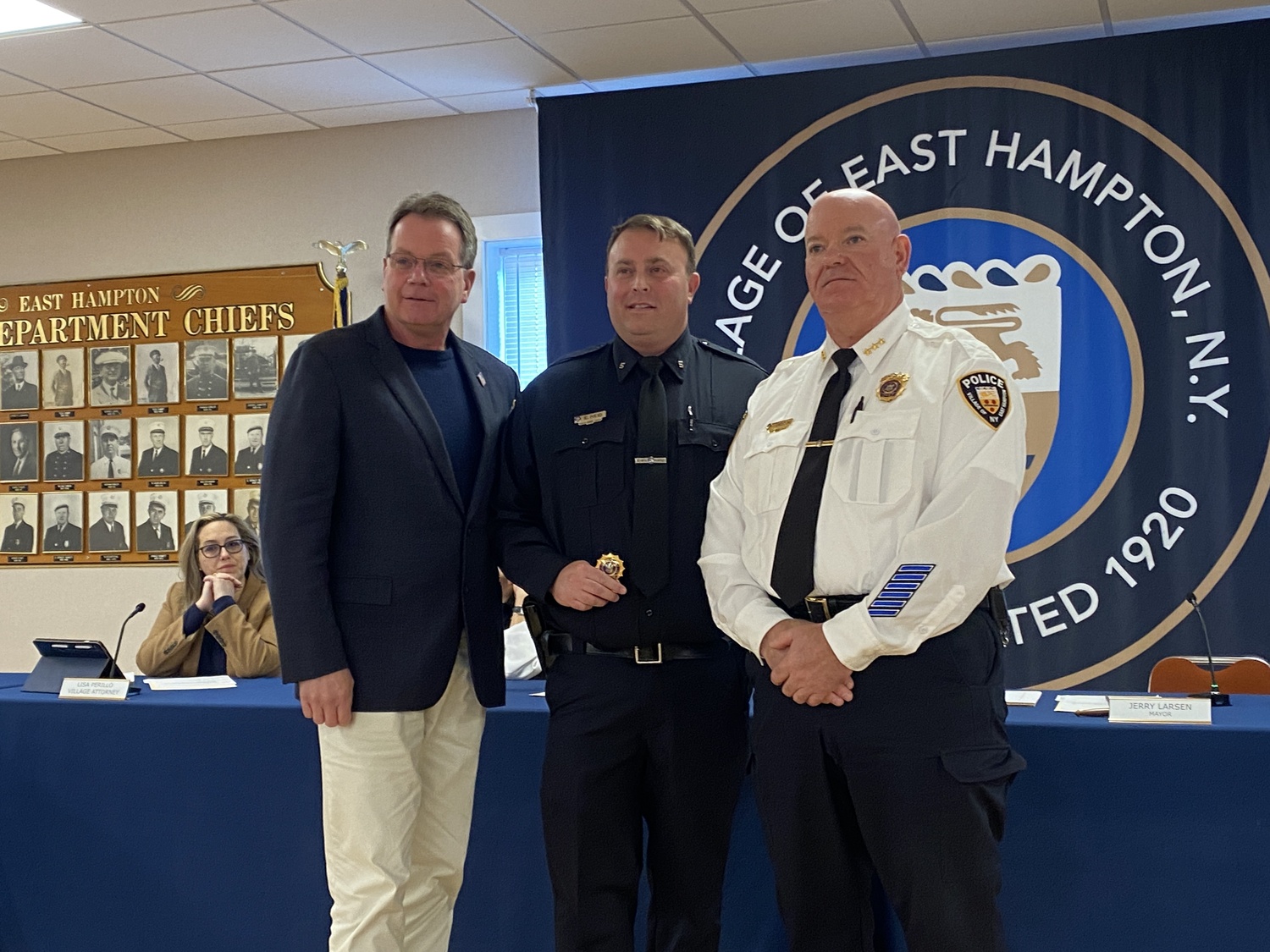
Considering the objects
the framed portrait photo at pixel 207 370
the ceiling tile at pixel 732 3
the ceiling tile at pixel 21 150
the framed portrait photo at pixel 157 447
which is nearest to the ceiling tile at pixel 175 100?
the ceiling tile at pixel 21 150

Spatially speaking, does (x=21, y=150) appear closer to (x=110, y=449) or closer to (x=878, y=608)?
(x=110, y=449)

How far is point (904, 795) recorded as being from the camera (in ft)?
5.85

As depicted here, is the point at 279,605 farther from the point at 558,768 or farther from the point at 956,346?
the point at 956,346

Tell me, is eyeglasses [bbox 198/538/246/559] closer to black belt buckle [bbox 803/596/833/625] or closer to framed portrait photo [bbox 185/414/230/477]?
framed portrait photo [bbox 185/414/230/477]

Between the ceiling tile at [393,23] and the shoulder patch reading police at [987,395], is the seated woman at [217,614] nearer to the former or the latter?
the ceiling tile at [393,23]

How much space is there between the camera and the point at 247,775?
2666 millimetres

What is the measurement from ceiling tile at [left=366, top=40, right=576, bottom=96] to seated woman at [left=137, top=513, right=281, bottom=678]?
1.92 metres

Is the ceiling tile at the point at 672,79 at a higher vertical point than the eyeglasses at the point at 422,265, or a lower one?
higher

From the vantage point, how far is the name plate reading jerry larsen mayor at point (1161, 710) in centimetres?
214

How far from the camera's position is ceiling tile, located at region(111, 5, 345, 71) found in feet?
13.8

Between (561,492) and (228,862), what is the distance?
1.18 metres

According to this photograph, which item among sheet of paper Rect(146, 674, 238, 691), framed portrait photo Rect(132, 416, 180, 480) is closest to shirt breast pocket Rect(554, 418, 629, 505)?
sheet of paper Rect(146, 674, 238, 691)

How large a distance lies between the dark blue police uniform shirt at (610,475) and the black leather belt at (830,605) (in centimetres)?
26

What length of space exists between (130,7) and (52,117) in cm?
145
